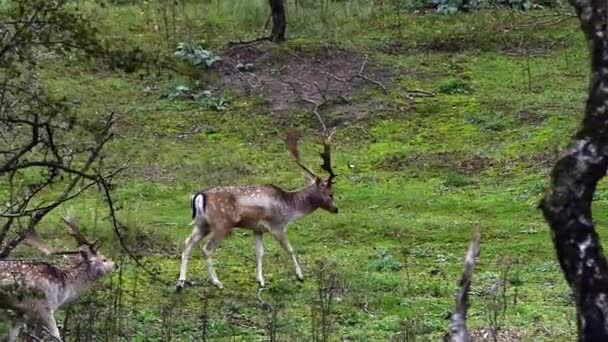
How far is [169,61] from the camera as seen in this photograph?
8492 mm

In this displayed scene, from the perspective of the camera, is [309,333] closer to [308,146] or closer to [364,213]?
[364,213]

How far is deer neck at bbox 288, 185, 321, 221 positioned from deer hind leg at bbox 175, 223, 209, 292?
976mm

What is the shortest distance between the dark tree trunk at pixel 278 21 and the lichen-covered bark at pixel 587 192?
1552cm

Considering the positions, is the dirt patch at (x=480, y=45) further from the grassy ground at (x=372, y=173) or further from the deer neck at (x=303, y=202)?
the deer neck at (x=303, y=202)

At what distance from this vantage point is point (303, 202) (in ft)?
41.9

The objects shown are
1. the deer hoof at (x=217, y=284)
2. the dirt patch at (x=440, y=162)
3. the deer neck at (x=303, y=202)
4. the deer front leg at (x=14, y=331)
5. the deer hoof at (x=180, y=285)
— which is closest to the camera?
the deer front leg at (x=14, y=331)

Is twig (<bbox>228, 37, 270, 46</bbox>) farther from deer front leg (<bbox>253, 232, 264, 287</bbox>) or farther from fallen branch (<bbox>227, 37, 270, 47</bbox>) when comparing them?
deer front leg (<bbox>253, 232, 264, 287</bbox>)

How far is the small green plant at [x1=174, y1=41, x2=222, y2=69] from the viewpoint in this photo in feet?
65.6

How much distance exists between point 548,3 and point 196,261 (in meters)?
12.1

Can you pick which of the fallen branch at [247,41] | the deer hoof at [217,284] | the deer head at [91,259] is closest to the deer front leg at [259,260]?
the deer hoof at [217,284]

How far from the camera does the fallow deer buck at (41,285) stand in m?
8.77

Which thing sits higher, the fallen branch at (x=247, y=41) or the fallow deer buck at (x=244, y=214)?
the fallen branch at (x=247, y=41)

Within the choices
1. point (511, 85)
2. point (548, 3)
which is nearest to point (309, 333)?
point (511, 85)

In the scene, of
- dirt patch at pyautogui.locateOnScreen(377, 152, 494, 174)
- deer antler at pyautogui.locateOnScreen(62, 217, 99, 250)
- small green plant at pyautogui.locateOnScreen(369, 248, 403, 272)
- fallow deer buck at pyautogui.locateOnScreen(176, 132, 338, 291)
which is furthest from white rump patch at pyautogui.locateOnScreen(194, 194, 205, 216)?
dirt patch at pyautogui.locateOnScreen(377, 152, 494, 174)
